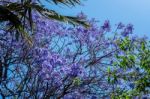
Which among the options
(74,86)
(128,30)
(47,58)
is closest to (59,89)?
(74,86)

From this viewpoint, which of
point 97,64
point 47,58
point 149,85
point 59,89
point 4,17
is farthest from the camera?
point 97,64

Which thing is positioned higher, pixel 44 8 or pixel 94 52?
pixel 44 8

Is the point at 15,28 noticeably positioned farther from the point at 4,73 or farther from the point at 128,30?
the point at 128,30

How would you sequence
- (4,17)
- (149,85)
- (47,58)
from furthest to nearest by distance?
(47,58)
(149,85)
(4,17)

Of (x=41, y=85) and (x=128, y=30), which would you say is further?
(x=128, y=30)

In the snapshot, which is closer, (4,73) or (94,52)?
(4,73)

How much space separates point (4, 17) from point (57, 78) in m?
4.86

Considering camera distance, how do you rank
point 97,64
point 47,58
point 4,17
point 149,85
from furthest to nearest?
point 97,64, point 47,58, point 149,85, point 4,17

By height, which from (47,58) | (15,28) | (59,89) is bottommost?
(59,89)

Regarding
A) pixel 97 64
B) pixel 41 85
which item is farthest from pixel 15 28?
pixel 97 64

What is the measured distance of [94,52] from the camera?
1481 cm

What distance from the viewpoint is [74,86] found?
13367 mm

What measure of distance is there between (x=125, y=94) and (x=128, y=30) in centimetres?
580

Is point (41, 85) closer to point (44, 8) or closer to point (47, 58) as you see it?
point (47, 58)
